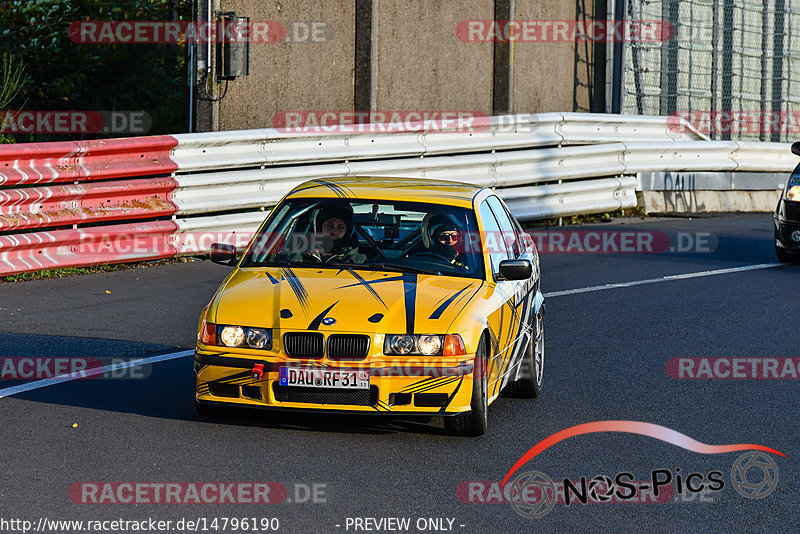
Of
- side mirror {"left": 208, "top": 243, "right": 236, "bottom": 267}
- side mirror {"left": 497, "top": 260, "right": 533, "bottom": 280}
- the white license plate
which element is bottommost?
the white license plate

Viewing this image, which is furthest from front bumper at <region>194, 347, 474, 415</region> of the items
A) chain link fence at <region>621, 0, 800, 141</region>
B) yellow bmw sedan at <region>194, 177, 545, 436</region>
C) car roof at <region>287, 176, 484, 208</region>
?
chain link fence at <region>621, 0, 800, 141</region>

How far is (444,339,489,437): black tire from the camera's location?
7.19m

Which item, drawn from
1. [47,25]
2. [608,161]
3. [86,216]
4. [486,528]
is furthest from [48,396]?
[608,161]

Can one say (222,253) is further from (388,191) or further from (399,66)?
(399,66)

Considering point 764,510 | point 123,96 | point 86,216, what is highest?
point 123,96

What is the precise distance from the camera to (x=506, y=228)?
8891 mm

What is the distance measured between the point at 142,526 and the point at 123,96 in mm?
14862

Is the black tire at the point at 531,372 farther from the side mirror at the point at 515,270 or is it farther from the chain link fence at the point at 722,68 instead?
the chain link fence at the point at 722,68

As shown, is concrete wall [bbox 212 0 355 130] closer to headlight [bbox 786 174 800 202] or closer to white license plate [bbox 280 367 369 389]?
headlight [bbox 786 174 800 202]

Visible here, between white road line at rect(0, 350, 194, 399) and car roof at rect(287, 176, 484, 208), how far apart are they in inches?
67.1

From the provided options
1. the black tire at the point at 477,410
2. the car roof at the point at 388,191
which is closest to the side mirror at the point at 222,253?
the car roof at the point at 388,191

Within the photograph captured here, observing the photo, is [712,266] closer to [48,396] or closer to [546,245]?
[546,245]

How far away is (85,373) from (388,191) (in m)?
2.38

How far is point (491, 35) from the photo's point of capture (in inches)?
830
